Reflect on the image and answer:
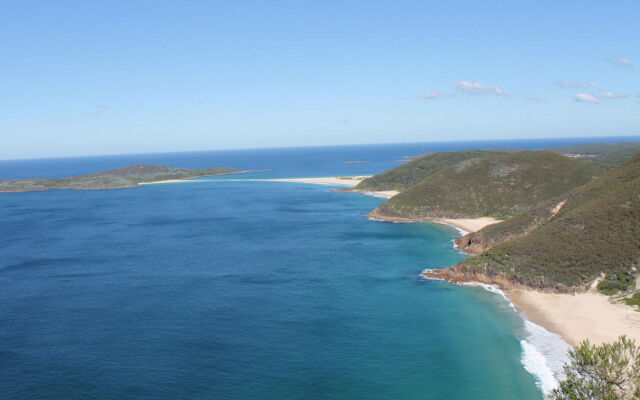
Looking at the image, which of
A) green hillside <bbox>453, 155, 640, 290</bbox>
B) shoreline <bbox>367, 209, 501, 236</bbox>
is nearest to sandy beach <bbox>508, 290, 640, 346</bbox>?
green hillside <bbox>453, 155, 640, 290</bbox>

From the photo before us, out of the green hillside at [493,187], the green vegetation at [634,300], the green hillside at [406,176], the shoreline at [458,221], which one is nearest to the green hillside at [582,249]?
the green vegetation at [634,300]

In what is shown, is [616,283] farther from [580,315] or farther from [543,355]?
[543,355]

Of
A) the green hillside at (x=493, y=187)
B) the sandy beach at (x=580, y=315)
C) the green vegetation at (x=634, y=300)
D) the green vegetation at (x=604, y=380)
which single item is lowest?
the sandy beach at (x=580, y=315)

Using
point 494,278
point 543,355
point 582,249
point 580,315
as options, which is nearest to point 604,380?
point 543,355

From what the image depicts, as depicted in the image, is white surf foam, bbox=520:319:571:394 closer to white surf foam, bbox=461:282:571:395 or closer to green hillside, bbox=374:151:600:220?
white surf foam, bbox=461:282:571:395

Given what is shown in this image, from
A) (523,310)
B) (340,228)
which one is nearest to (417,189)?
(340,228)

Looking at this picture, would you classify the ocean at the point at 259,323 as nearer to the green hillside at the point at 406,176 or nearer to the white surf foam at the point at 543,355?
the white surf foam at the point at 543,355

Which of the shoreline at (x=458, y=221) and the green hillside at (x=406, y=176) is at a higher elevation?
the green hillside at (x=406, y=176)
